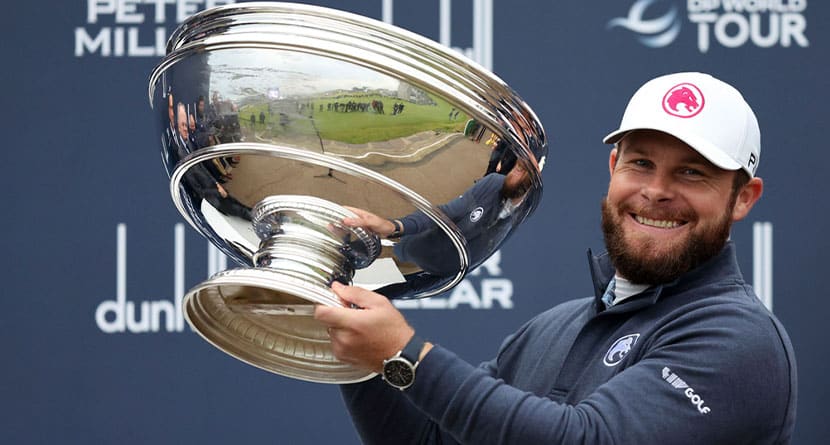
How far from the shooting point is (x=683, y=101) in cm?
163

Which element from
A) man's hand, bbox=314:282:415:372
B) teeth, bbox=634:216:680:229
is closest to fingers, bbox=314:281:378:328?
man's hand, bbox=314:282:415:372

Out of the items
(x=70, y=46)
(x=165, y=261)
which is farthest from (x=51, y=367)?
(x=70, y=46)

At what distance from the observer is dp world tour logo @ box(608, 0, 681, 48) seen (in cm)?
301

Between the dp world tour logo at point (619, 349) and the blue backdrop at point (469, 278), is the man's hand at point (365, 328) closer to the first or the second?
the dp world tour logo at point (619, 349)

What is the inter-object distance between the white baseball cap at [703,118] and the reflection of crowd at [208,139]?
0.55 m

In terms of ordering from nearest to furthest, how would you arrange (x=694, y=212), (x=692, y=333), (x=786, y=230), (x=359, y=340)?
(x=359, y=340), (x=692, y=333), (x=694, y=212), (x=786, y=230)

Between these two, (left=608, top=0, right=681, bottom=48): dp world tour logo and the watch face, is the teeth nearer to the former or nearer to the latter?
the watch face

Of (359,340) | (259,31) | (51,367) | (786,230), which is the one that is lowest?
(51,367)

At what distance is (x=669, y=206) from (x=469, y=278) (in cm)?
134

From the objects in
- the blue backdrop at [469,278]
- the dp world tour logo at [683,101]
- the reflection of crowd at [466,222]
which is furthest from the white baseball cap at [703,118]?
the blue backdrop at [469,278]

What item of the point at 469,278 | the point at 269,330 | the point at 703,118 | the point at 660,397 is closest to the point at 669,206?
the point at 703,118

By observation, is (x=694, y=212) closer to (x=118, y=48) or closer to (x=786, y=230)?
(x=786, y=230)

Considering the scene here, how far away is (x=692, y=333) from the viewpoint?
1.53 m

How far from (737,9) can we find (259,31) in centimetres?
191
